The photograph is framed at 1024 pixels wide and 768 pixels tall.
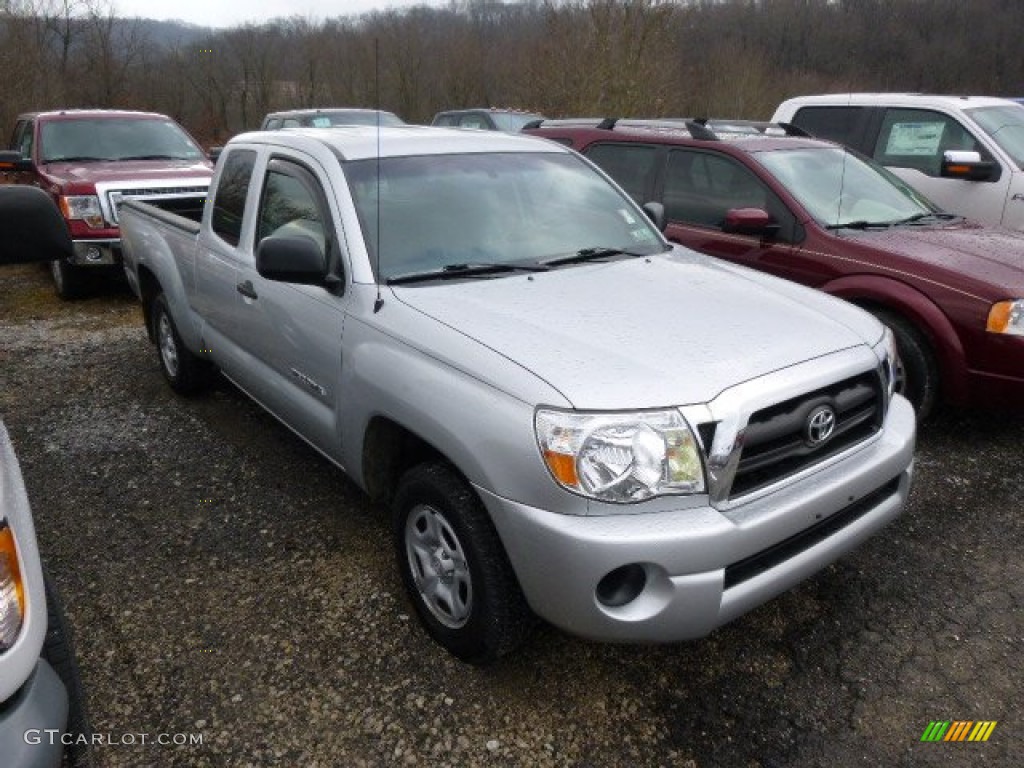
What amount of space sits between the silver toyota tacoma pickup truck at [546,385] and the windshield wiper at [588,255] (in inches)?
0.7

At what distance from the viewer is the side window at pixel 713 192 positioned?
16.0 ft

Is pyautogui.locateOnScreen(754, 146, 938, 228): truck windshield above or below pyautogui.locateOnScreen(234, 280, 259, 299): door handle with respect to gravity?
above

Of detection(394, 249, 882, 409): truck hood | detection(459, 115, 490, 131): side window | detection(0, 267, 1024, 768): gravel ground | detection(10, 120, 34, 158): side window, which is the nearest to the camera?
detection(394, 249, 882, 409): truck hood

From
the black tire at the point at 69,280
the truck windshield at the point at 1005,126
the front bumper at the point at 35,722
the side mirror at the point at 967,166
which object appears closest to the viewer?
the front bumper at the point at 35,722

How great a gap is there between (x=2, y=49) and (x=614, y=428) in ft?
76.7

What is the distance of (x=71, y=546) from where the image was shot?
135 inches

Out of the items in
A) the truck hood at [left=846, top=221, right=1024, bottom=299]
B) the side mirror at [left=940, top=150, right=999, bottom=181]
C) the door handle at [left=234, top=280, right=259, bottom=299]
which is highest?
the side mirror at [left=940, top=150, right=999, bottom=181]

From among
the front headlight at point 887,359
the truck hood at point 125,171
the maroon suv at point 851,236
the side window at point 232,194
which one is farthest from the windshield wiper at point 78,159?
the front headlight at point 887,359

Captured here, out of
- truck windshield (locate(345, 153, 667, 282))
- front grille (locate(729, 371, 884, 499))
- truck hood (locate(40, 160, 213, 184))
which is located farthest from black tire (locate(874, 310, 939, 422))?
truck hood (locate(40, 160, 213, 184))

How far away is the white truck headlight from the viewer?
1476 mm

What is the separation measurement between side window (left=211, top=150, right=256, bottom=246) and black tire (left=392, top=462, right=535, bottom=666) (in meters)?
1.88

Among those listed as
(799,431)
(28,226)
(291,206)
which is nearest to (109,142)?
(291,206)

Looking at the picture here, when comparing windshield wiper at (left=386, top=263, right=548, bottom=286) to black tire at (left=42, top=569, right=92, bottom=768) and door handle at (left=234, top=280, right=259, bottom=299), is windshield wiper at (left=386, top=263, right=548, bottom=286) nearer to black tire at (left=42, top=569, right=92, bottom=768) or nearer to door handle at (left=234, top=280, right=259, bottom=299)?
door handle at (left=234, top=280, right=259, bottom=299)

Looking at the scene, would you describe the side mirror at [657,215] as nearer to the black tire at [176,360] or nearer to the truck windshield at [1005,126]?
the black tire at [176,360]
